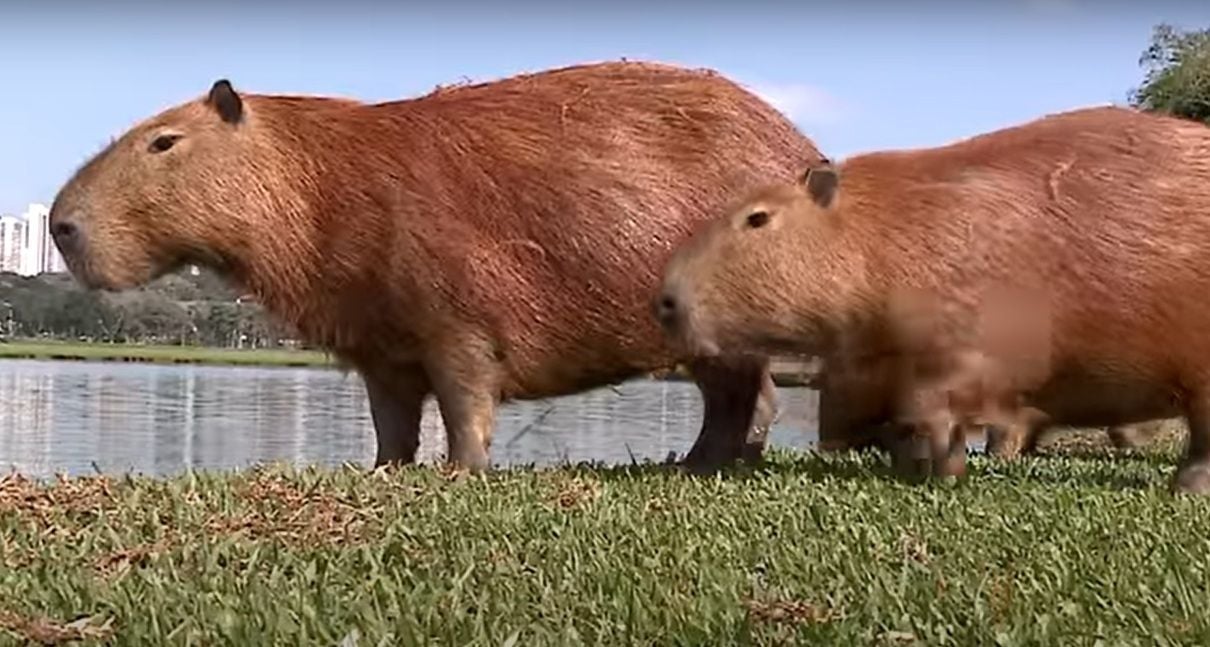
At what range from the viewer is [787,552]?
12.5 ft

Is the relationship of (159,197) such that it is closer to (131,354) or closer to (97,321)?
(97,321)

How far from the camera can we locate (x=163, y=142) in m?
6.07

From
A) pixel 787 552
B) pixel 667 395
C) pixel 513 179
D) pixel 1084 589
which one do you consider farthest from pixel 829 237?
pixel 667 395

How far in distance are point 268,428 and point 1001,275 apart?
20.4 m

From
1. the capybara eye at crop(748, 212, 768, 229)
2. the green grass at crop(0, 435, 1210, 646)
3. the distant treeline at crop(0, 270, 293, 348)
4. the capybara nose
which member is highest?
the capybara eye at crop(748, 212, 768, 229)

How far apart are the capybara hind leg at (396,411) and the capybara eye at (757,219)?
1368 mm

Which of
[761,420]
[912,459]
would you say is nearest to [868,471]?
[912,459]

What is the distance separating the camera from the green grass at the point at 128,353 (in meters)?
75.9

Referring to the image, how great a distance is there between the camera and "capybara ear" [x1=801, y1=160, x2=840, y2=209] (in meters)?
5.73

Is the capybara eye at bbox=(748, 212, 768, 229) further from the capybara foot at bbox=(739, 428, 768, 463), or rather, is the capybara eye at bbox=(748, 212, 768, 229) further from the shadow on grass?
the capybara foot at bbox=(739, 428, 768, 463)

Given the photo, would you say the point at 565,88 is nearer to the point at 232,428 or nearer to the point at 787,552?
the point at 787,552

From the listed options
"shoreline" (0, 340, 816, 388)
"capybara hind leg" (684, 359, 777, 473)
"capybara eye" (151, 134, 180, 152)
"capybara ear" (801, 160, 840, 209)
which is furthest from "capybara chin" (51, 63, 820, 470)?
"shoreline" (0, 340, 816, 388)

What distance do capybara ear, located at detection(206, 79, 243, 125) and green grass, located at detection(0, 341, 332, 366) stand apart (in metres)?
68.8

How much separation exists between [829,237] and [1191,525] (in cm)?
168
